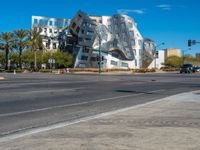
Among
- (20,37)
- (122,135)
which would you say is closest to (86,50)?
(20,37)

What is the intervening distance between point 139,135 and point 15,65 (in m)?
133

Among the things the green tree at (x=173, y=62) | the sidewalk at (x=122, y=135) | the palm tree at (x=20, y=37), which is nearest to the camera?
the sidewalk at (x=122, y=135)

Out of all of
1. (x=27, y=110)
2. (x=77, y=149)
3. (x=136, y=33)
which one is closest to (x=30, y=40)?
(x=136, y=33)

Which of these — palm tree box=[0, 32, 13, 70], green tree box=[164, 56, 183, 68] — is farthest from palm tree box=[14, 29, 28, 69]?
green tree box=[164, 56, 183, 68]

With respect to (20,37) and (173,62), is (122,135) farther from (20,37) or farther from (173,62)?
(173,62)

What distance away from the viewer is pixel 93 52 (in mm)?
125750

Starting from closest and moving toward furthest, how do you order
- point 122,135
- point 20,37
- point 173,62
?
point 122,135
point 20,37
point 173,62

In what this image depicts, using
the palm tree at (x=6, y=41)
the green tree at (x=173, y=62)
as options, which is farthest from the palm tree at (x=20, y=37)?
the green tree at (x=173, y=62)

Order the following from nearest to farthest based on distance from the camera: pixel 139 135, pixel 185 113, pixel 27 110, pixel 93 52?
pixel 139 135
pixel 185 113
pixel 27 110
pixel 93 52

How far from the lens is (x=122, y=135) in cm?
893

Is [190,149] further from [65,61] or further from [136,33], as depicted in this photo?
[136,33]

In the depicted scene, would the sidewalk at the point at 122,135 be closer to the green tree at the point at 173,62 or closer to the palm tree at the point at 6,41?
the palm tree at the point at 6,41

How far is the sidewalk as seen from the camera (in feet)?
25.3

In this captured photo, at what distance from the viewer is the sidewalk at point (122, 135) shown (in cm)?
772
